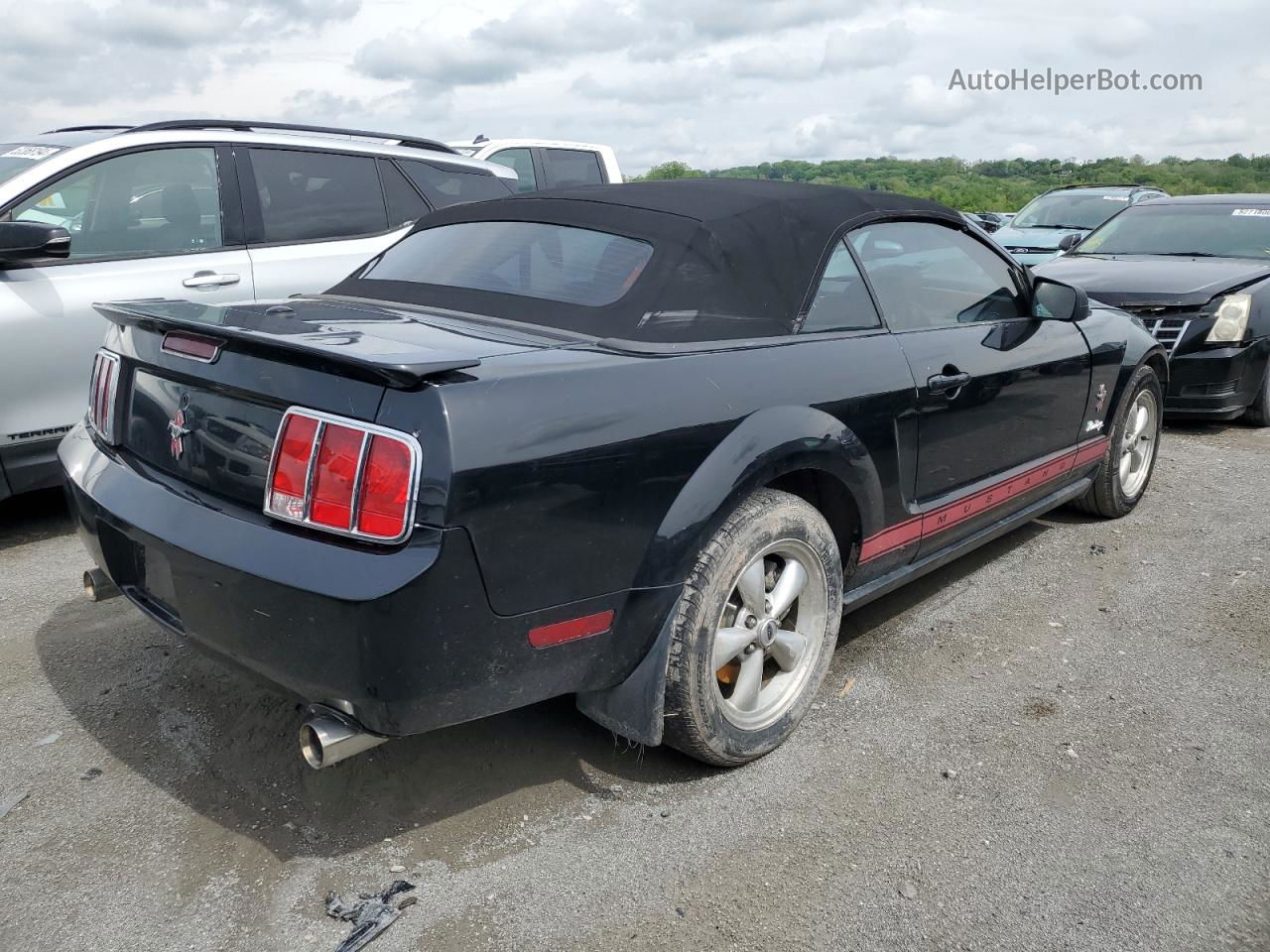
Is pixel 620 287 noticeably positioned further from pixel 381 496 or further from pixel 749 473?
pixel 381 496

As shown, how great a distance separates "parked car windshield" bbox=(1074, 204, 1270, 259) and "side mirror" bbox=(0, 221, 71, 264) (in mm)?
6890

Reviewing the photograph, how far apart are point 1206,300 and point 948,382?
167 inches

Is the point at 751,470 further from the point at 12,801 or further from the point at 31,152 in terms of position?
the point at 31,152

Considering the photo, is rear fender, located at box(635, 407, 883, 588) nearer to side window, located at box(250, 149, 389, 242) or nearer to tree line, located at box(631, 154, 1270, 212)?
side window, located at box(250, 149, 389, 242)

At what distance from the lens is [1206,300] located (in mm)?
6605

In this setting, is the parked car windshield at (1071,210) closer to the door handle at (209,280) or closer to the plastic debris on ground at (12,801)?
the door handle at (209,280)

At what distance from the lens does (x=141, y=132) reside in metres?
4.84

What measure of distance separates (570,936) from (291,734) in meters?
1.14

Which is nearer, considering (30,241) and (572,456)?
(572,456)

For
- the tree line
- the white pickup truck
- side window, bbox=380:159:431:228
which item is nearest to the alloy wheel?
side window, bbox=380:159:431:228

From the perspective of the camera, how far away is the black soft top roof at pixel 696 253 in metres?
2.78

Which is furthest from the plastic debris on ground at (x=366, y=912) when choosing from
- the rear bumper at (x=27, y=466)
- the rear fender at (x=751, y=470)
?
the rear bumper at (x=27, y=466)

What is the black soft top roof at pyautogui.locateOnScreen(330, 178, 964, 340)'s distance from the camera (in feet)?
9.12

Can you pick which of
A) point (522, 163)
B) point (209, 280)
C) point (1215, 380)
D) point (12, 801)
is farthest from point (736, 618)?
point (522, 163)
